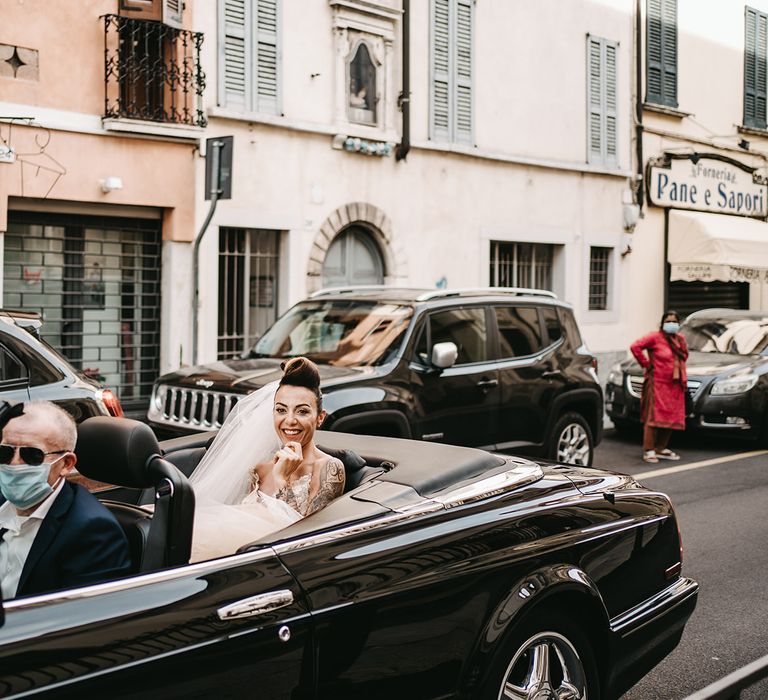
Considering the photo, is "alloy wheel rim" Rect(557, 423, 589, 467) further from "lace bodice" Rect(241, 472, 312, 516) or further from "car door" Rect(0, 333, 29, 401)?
"lace bodice" Rect(241, 472, 312, 516)

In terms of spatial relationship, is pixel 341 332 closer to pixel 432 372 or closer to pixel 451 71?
pixel 432 372

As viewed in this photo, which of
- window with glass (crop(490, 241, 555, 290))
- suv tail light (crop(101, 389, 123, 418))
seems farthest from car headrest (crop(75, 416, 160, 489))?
window with glass (crop(490, 241, 555, 290))

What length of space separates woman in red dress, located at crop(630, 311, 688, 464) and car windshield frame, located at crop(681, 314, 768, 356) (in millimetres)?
2042

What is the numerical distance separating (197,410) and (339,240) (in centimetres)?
805

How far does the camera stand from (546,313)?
1045cm

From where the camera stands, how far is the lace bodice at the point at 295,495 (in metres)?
4.14

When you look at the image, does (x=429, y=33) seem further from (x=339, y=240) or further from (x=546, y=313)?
(x=546, y=313)

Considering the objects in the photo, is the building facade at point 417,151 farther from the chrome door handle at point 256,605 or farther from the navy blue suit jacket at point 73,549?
the chrome door handle at point 256,605

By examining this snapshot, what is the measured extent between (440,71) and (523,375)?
9.01m

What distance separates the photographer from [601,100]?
20.6 metres

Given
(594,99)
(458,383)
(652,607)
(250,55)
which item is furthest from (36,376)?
(594,99)

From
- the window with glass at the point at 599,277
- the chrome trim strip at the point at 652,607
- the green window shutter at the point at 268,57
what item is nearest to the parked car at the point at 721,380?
the green window shutter at the point at 268,57

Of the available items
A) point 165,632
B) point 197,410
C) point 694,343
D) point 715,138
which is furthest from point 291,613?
point 715,138

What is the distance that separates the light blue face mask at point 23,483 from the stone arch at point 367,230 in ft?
41.8
